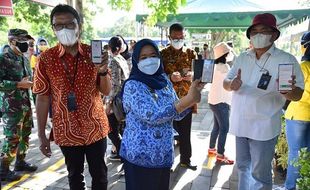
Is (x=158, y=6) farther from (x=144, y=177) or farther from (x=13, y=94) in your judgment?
(x=144, y=177)

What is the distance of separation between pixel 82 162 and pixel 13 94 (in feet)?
5.44

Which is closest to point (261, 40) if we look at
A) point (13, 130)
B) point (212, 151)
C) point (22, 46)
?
point (212, 151)

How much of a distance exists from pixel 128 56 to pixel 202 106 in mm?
4157

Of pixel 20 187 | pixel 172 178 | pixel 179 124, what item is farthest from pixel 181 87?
pixel 20 187

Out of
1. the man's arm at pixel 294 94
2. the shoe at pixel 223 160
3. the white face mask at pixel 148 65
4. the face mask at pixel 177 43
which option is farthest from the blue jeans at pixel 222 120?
the white face mask at pixel 148 65

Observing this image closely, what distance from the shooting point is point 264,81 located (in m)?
2.38

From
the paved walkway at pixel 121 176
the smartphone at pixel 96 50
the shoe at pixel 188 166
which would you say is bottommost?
the paved walkway at pixel 121 176

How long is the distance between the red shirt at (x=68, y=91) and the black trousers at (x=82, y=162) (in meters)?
0.10

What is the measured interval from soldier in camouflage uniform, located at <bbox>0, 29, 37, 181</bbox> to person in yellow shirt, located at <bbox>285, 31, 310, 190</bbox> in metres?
3.03

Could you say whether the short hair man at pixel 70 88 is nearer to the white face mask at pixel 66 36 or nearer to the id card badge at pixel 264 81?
the white face mask at pixel 66 36

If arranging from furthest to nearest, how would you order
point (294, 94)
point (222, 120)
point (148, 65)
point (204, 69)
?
1. point (222, 120)
2. point (294, 94)
3. point (148, 65)
4. point (204, 69)

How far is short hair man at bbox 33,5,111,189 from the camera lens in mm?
2361

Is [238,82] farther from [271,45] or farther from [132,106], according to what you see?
[132,106]

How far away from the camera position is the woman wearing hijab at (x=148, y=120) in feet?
6.31
